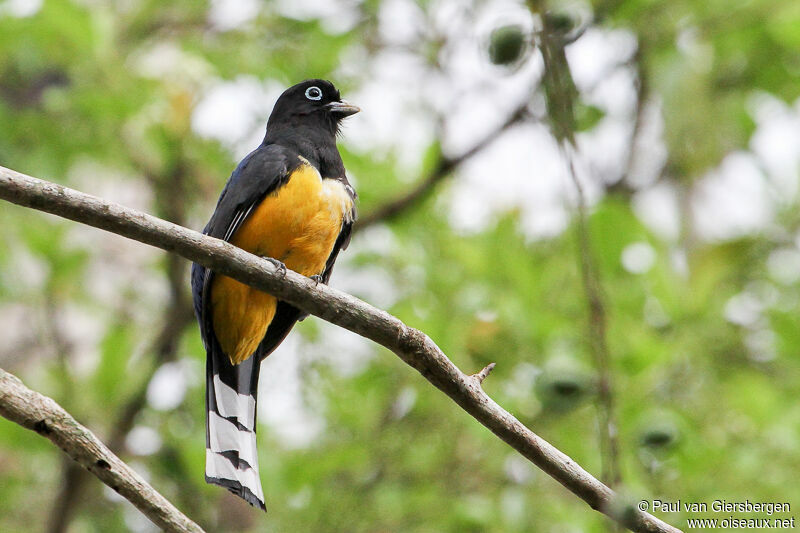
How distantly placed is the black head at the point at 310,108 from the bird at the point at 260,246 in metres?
0.33

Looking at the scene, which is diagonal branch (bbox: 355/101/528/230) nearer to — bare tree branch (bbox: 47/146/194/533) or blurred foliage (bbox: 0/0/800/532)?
blurred foliage (bbox: 0/0/800/532)

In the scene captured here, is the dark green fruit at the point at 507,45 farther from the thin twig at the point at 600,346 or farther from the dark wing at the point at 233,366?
the dark wing at the point at 233,366

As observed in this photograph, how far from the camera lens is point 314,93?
4.40 meters

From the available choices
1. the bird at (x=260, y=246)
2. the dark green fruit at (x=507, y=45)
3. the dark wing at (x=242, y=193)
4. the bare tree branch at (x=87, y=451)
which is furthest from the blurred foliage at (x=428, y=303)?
the bare tree branch at (x=87, y=451)

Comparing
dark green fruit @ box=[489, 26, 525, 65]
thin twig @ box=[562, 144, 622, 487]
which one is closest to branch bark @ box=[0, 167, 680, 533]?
thin twig @ box=[562, 144, 622, 487]

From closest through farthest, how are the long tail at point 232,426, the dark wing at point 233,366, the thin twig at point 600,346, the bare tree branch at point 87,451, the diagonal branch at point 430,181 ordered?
the thin twig at point 600,346, the bare tree branch at point 87,451, the long tail at point 232,426, the dark wing at point 233,366, the diagonal branch at point 430,181

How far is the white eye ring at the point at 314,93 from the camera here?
4383 mm

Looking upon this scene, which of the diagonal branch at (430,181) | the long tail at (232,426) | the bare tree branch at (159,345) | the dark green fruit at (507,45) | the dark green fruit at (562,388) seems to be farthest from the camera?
the diagonal branch at (430,181)

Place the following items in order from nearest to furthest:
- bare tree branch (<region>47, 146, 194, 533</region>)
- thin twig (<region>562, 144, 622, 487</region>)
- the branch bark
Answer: thin twig (<region>562, 144, 622, 487</region>) → the branch bark → bare tree branch (<region>47, 146, 194, 533</region>)

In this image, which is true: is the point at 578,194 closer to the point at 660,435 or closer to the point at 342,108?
the point at 660,435

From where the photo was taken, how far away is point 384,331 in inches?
102

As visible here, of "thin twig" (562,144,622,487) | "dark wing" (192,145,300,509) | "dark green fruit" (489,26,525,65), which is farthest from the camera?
"dark wing" (192,145,300,509)

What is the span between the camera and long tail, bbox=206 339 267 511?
3.18 metres

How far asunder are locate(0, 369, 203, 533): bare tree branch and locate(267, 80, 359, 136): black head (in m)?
2.08
